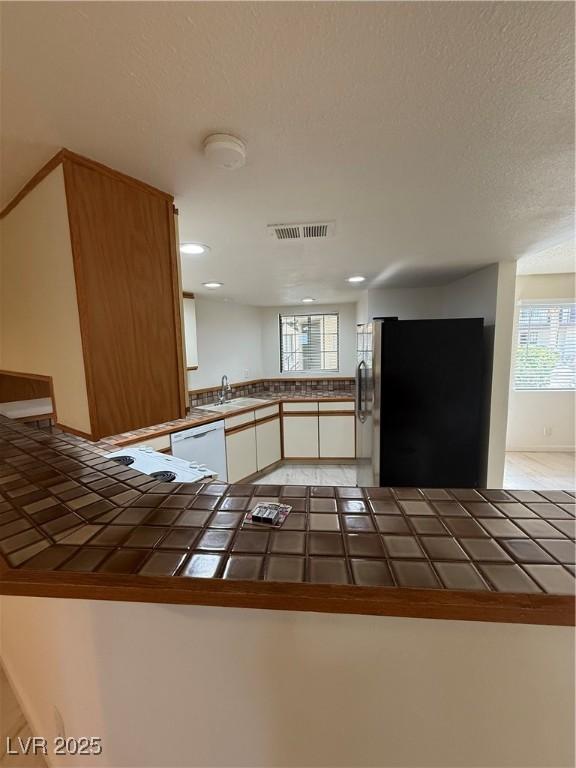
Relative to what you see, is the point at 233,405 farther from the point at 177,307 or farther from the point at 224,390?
the point at 177,307

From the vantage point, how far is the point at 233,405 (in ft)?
12.7

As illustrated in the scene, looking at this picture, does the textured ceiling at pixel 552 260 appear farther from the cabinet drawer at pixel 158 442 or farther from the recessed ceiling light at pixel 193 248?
the cabinet drawer at pixel 158 442

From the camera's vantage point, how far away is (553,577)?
0.64 meters

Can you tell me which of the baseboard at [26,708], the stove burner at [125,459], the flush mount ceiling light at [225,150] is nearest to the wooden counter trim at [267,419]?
the stove burner at [125,459]

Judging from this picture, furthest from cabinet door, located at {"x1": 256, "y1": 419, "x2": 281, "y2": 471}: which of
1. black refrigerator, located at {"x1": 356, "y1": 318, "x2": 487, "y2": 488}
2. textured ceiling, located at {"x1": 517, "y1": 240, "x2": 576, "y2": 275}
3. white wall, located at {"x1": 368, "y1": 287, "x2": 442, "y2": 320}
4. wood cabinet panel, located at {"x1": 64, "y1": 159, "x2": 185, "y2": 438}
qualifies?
textured ceiling, located at {"x1": 517, "y1": 240, "x2": 576, "y2": 275}

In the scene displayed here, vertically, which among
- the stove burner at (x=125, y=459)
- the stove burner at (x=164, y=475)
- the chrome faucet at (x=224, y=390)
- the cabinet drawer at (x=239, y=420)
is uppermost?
the chrome faucet at (x=224, y=390)

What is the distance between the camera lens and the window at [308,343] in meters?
4.73

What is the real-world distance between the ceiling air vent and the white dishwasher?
1.95 m

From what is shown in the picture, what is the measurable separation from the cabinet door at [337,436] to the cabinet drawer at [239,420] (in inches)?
41.4

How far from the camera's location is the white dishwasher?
279cm

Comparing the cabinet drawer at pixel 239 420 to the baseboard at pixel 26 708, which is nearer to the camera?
the baseboard at pixel 26 708

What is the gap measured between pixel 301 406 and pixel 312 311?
61.4 inches

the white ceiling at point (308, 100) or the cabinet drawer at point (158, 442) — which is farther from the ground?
the white ceiling at point (308, 100)

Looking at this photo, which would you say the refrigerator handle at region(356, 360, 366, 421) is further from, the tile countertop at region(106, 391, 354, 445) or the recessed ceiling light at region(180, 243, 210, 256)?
the recessed ceiling light at region(180, 243, 210, 256)
